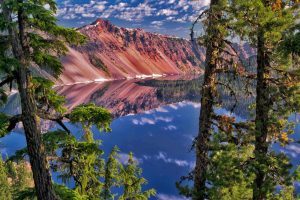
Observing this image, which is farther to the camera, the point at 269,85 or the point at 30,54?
the point at 269,85

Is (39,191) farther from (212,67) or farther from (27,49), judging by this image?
(212,67)

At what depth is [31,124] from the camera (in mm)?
9250

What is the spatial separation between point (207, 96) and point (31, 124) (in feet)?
20.3

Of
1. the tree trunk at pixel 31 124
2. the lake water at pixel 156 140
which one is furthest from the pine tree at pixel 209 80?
the lake water at pixel 156 140

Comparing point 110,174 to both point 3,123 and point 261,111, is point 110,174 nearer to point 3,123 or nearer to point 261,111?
point 261,111

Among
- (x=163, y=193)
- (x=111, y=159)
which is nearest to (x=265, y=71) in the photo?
(x=111, y=159)

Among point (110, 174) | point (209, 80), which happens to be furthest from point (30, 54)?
point (110, 174)

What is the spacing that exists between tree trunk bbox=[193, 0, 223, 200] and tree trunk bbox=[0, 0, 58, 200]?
19.0ft

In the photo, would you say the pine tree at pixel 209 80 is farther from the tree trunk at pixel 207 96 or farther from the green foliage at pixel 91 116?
the green foliage at pixel 91 116

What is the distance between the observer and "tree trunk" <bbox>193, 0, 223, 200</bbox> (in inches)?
493

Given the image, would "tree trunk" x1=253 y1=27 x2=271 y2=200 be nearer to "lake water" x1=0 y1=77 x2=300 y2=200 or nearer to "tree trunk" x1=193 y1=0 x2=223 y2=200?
"tree trunk" x1=193 y1=0 x2=223 y2=200

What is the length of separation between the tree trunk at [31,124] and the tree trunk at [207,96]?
5781 mm

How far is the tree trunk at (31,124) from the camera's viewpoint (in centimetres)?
914

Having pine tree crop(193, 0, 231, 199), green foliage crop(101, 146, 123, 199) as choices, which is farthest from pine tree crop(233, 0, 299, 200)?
green foliage crop(101, 146, 123, 199)
